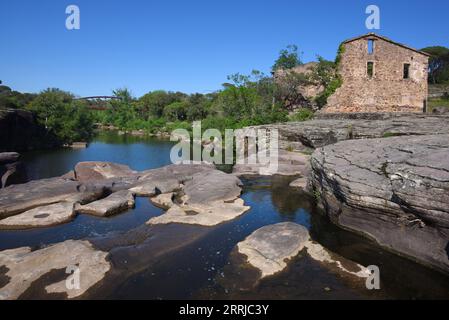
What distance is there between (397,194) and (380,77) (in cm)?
2505

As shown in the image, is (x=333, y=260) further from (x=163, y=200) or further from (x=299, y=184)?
(x=299, y=184)

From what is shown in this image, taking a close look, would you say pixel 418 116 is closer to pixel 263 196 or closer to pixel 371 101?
pixel 263 196

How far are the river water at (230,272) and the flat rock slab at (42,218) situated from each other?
0.27 m

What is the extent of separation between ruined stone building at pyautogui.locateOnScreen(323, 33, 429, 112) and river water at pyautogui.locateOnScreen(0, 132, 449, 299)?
21.0 meters

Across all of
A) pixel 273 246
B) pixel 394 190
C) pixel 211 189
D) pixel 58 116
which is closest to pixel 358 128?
pixel 211 189

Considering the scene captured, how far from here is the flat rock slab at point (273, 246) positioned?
7.26 metres

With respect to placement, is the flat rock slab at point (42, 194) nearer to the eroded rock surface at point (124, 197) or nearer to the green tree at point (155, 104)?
the eroded rock surface at point (124, 197)

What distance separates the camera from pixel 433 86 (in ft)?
145

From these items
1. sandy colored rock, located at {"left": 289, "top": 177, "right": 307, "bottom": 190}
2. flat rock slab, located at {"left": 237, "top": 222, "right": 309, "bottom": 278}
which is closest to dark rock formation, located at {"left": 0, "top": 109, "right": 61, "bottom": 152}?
sandy colored rock, located at {"left": 289, "top": 177, "right": 307, "bottom": 190}

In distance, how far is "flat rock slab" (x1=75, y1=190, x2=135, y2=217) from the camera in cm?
1127

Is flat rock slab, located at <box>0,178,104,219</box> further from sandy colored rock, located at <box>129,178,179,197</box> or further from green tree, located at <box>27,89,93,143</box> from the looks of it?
green tree, located at <box>27,89,93,143</box>

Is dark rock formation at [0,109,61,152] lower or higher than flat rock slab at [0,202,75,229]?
higher

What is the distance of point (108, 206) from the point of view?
11.5m

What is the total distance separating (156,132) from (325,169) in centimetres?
5132
